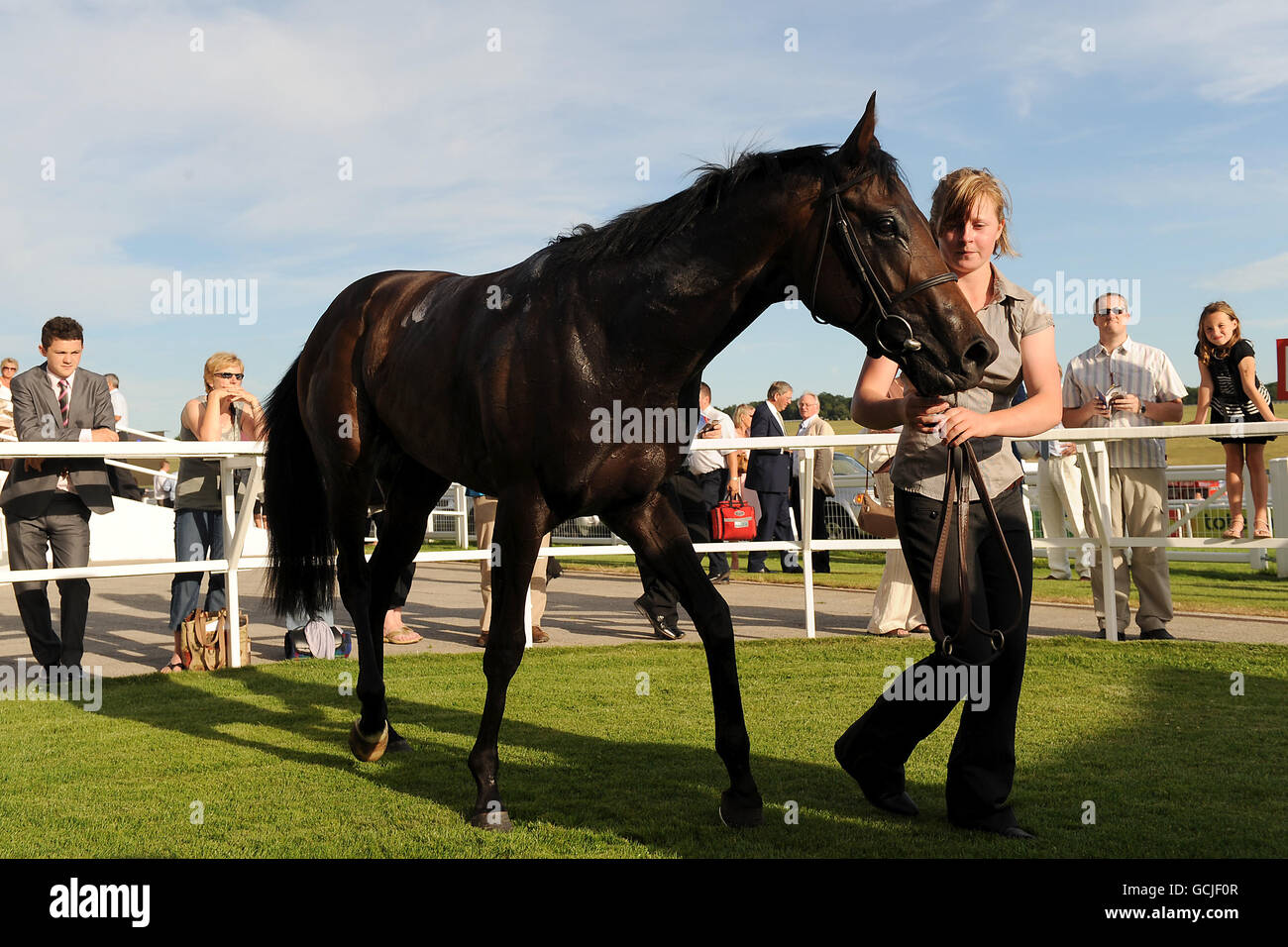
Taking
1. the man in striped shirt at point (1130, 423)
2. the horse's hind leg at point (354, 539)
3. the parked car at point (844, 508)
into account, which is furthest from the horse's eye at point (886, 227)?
the parked car at point (844, 508)

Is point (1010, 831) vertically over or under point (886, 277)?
under

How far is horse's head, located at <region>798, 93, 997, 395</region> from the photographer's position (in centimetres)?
310

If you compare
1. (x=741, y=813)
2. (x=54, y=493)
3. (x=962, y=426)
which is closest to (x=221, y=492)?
(x=54, y=493)

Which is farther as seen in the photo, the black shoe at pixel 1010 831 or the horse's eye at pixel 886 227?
the black shoe at pixel 1010 831

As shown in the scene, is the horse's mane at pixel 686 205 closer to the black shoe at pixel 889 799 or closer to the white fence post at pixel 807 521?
the black shoe at pixel 889 799

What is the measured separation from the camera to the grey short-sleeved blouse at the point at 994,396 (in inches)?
137

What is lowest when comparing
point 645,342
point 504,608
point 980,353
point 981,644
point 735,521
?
point 981,644

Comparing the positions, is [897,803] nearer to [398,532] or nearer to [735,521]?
[398,532]

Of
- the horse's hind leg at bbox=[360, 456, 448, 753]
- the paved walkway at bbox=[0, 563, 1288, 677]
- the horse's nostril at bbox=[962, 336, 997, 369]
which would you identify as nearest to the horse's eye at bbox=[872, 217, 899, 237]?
the horse's nostril at bbox=[962, 336, 997, 369]

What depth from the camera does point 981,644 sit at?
3.36m

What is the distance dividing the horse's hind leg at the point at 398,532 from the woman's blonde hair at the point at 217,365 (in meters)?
3.34

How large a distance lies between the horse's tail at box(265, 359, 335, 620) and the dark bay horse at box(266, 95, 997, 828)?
1.06 meters

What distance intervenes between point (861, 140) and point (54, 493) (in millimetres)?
5830
